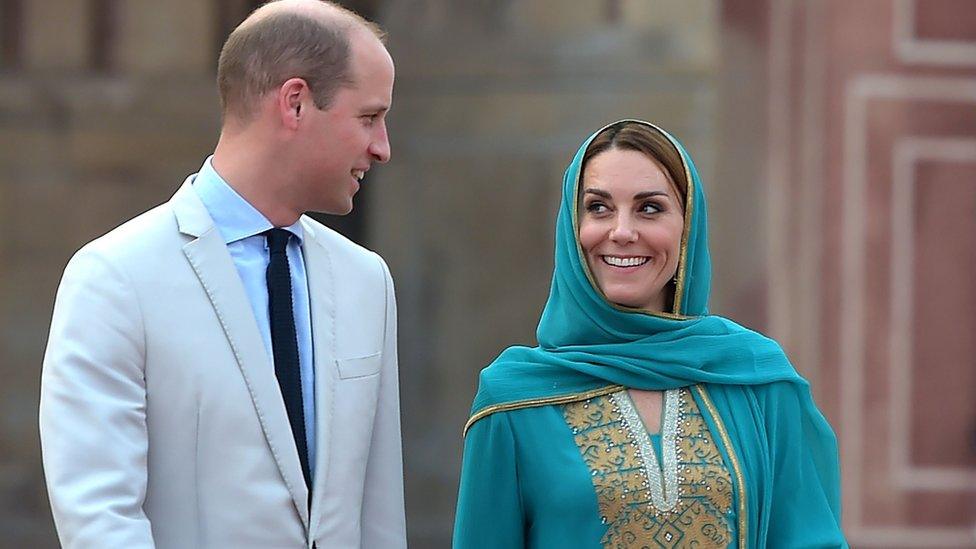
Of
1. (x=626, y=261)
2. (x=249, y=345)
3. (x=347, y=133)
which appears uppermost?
(x=347, y=133)

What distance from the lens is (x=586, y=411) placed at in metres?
2.99

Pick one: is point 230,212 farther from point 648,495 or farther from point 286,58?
point 648,495

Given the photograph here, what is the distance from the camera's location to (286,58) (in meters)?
3.00

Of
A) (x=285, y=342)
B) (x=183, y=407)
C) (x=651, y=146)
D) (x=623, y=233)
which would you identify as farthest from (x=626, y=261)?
(x=183, y=407)

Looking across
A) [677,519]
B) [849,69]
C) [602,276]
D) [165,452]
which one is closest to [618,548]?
[677,519]

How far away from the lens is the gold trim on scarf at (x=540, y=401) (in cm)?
296

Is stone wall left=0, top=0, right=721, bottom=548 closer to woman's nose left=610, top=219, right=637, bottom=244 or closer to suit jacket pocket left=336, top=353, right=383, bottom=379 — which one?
suit jacket pocket left=336, top=353, right=383, bottom=379

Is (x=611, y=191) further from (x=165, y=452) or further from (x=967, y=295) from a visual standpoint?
(x=967, y=295)

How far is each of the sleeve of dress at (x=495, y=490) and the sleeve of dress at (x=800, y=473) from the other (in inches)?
17.3

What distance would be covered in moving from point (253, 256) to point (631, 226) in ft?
2.16

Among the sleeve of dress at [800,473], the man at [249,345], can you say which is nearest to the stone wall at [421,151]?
the man at [249,345]

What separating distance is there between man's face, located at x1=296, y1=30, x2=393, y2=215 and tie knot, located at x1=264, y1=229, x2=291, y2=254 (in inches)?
2.5

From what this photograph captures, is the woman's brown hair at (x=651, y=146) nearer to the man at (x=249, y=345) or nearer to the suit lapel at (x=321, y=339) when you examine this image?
the man at (x=249, y=345)

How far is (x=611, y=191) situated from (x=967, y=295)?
166 inches
